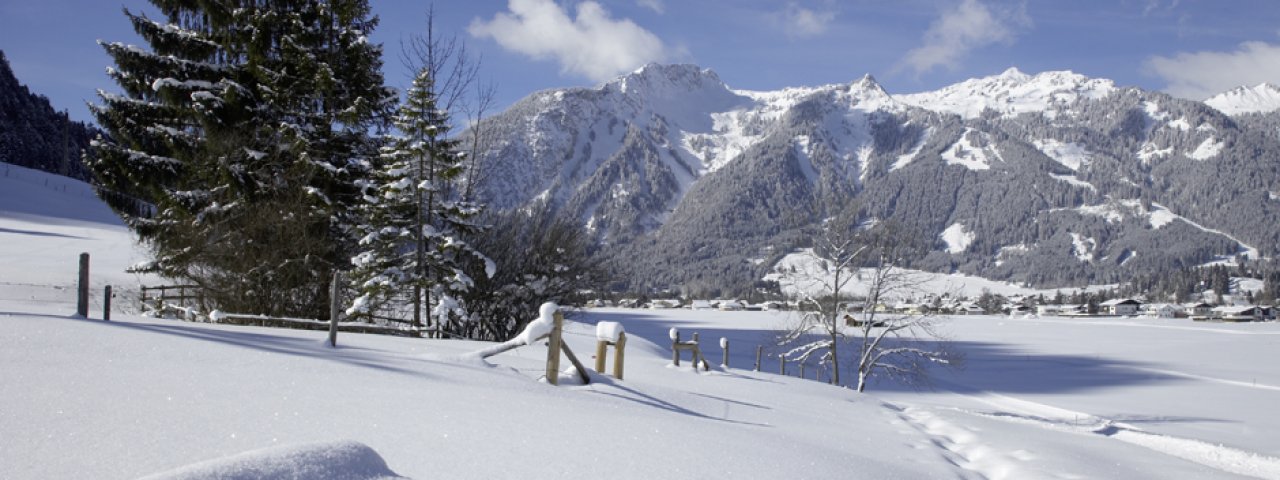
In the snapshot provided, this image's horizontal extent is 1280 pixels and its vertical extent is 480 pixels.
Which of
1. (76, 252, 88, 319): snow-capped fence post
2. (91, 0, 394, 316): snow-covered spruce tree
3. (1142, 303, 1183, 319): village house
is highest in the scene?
(91, 0, 394, 316): snow-covered spruce tree

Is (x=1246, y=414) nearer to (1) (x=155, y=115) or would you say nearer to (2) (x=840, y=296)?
(2) (x=840, y=296)

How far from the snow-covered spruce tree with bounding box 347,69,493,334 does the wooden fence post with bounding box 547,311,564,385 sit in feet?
29.9

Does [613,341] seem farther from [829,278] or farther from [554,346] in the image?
[829,278]

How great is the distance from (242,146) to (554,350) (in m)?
14.2

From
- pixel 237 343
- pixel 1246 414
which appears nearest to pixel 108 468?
pixel 237 343

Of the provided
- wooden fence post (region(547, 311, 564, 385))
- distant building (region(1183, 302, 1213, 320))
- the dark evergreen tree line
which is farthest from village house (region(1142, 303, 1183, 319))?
the dark evergreen tree line

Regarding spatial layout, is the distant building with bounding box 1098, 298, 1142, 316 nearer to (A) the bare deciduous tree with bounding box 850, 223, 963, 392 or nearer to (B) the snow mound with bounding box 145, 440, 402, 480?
(A) the bare deciduous tree with bounding box 850, 223, 963, 392

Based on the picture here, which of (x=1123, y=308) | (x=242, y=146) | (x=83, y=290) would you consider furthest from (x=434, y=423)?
(x=1123, y=308)

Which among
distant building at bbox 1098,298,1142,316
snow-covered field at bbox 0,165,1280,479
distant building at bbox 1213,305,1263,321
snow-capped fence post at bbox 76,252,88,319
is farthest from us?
distant building at bbox 1098,298,1142,316

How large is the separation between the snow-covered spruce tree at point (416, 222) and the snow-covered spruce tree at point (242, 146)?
140 centimetres

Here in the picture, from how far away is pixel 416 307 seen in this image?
63.0ft

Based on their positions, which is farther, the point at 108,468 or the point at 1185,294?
the point at 1185,294

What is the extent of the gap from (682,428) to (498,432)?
197cm

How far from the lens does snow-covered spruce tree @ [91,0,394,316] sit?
18.1 m
